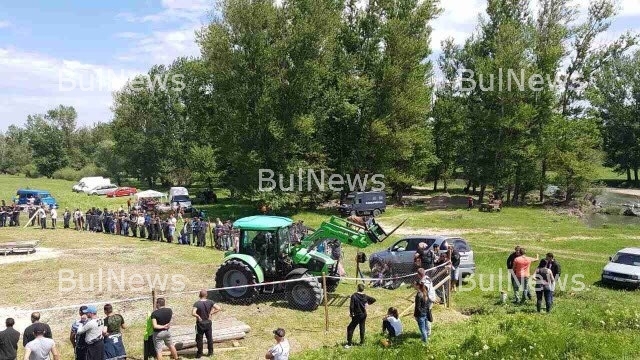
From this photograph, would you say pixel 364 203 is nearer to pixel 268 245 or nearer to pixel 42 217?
pixel 42 217

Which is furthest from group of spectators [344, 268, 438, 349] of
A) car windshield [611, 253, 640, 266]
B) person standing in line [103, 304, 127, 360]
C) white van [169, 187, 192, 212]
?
white van [169, 187, 192, 212]

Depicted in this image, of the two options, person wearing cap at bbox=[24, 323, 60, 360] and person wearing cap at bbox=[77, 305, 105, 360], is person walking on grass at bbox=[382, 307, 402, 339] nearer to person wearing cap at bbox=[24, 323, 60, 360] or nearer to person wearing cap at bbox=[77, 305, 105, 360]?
person wearing cap at bbox=[77, 305, 105, 360]

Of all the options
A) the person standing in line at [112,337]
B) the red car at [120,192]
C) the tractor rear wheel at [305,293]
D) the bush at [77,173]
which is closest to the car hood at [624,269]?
the tractor rear wheel at [305,293]

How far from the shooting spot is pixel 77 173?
8206 centimetres

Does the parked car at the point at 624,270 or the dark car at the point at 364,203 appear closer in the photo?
the parked car at the point at 624,270

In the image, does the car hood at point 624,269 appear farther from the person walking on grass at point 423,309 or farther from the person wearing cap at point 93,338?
the person wearing cap at point 93,338

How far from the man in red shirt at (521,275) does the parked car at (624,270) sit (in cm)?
428

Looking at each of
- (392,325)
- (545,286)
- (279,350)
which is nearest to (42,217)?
(392,325)

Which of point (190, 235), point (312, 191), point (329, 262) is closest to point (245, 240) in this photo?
point (329, 262)

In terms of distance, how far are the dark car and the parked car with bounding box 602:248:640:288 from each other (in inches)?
848

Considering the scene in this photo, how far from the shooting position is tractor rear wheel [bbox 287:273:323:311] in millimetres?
14094

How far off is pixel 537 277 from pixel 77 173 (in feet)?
268

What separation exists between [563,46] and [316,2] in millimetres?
24636

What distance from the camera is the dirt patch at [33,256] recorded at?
70.3 feet
